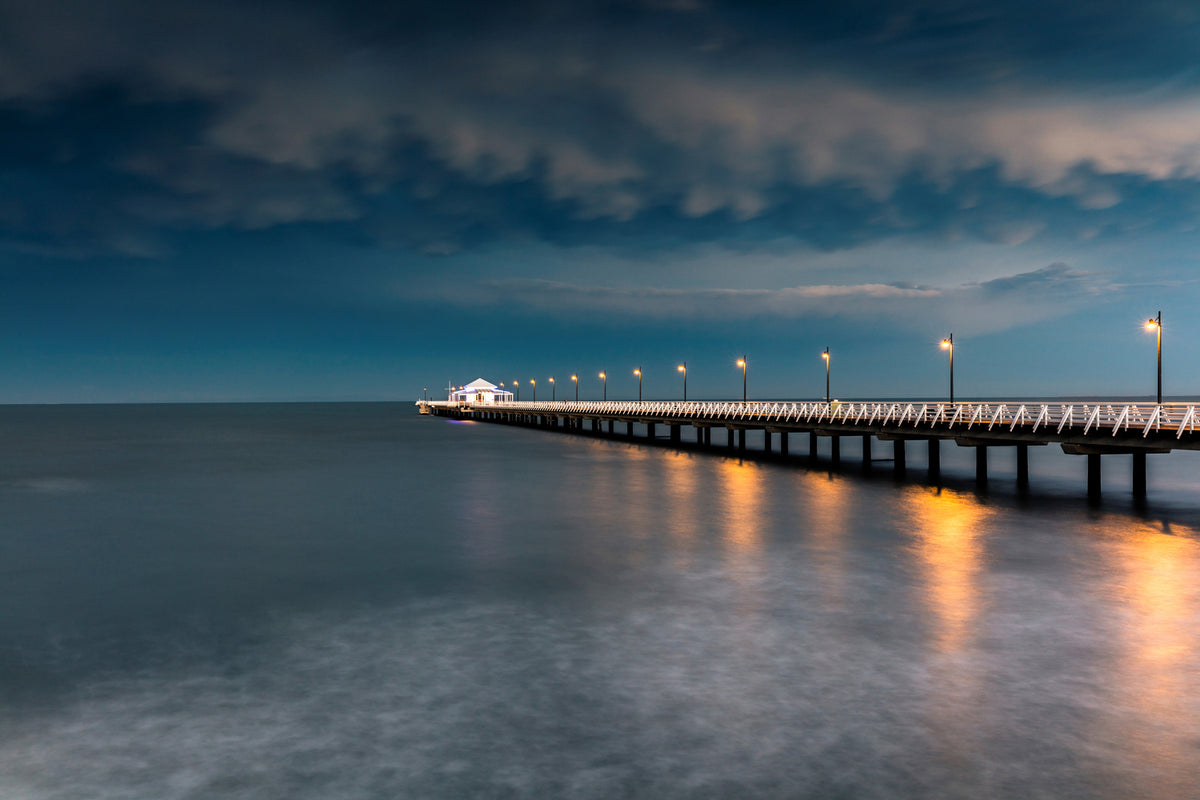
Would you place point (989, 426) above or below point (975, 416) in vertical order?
below

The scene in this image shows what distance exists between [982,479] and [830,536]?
57.4ft

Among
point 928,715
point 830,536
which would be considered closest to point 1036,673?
point 928,715

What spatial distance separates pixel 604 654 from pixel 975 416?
2826cm

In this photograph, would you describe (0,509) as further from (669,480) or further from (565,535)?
(669,480)

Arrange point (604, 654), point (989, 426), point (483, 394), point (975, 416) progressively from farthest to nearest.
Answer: point (483, 394) < point (975, 416) < point (989, 426) < point (604, 654)

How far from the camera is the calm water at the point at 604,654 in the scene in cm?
914

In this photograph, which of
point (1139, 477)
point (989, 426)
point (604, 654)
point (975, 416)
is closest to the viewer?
point (604, 654)

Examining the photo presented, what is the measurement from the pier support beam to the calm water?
7.22 feet

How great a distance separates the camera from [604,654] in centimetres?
1327

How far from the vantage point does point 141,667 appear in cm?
1296

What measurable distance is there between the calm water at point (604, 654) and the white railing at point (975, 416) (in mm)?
3220

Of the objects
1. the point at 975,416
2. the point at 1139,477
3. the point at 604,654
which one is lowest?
the point at 604,654

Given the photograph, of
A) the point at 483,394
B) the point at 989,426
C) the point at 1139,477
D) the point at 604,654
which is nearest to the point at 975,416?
the point at 989,426

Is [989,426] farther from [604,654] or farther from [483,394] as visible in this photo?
[483,394]
